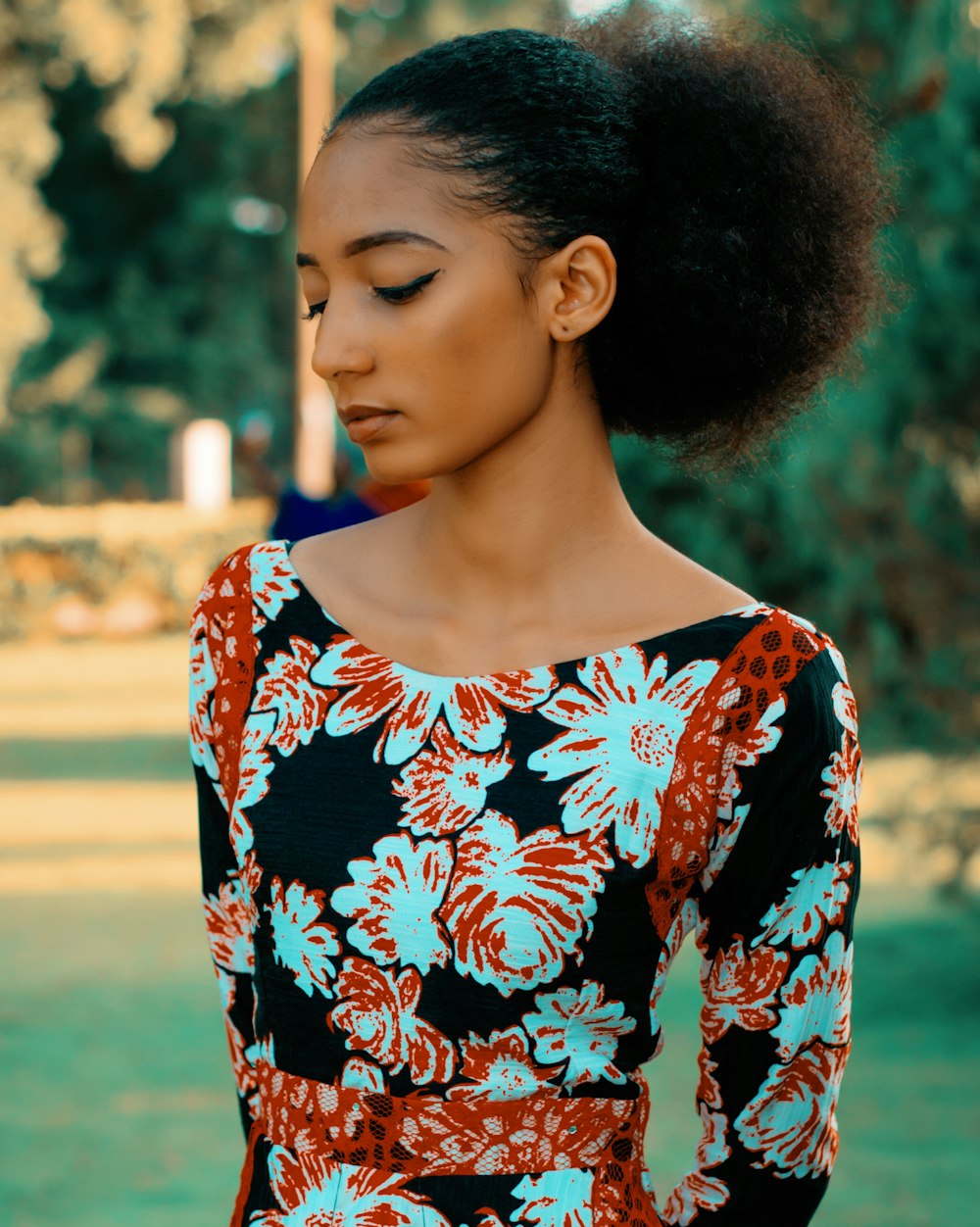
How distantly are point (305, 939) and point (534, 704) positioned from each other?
0.32m

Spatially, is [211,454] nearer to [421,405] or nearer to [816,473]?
[816,473]

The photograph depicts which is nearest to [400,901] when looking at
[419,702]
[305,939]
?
[305,939]

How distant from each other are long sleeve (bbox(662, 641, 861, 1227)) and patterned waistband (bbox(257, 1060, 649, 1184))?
0.58 ft

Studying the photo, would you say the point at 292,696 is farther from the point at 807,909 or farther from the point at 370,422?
the point at 807,909

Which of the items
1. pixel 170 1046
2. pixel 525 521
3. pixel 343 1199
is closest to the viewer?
pixel 343 1199

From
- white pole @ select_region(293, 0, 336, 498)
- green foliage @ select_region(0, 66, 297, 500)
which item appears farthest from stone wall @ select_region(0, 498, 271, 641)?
green foliage @ select_region(0, 66, 297, 500)

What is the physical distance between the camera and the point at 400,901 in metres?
1.66

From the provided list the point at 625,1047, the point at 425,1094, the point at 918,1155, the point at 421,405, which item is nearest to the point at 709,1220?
the point at 625,1047

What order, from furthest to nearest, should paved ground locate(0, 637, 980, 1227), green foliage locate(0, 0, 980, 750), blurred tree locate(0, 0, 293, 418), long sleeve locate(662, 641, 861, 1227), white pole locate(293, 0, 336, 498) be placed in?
blurred tree locate(0, 0, 293, 418) → white pole locate(293, 0, 336, 498) → green foliage locate(0, 0, 980, 750) → paved ground locate(0, 637, 980, 1227) → long sleeve locate(662, 641, 861, 1227)

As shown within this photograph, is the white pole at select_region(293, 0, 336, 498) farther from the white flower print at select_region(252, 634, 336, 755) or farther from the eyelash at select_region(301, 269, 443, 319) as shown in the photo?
the eyelash at select_region(301, 269, 443, 319)

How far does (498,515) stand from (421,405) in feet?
0.66

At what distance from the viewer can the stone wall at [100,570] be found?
21188mm

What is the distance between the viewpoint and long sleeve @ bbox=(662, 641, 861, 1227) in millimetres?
1718

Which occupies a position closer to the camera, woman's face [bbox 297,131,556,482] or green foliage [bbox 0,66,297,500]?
woman's face [bbox 297,131,556,482]
